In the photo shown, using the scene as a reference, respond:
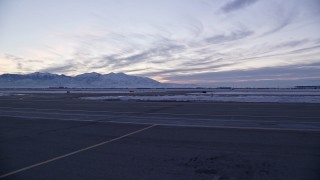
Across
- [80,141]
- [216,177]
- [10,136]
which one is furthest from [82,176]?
[10,136]

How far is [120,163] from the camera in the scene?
7676mm

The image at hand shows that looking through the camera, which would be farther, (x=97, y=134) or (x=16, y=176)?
(x=97, y=134)

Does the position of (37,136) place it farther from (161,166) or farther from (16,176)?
(161,166)

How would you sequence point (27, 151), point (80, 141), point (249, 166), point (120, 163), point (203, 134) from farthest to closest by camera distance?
1. point (203, 134)
2. point (80, 141)
3. point (27, 151)
4. point (120, 163)
5. point (249, 166)

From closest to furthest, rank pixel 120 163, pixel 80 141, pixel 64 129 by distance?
pixel 120 163
pixel 80 141
pixel 64 129

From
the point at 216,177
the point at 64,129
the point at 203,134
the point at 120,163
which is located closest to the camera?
the point at 216,177

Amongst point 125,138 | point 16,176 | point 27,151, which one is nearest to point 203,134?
point 125,138

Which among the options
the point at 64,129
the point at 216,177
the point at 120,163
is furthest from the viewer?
the point at 64,129

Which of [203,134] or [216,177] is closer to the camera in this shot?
[216,177]

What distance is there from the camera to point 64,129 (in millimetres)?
13828

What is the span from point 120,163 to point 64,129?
22.8 feet

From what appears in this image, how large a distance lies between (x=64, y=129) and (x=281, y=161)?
31.0ft

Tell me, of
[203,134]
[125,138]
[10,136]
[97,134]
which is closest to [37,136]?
[10,136]

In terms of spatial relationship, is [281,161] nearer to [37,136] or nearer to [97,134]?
[97,134]
